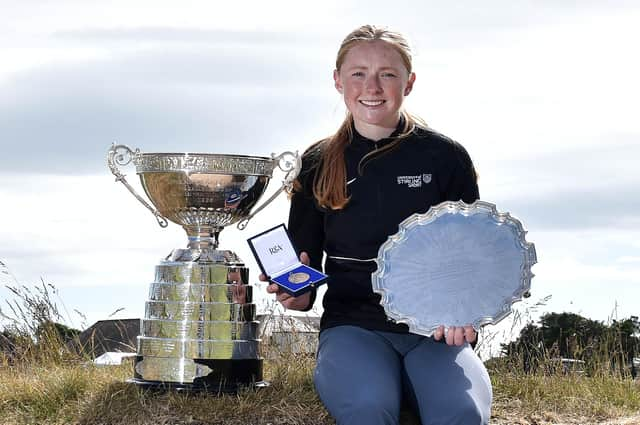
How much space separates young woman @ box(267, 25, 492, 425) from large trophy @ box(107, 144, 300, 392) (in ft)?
0.88

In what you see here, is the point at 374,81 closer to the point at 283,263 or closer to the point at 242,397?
the point at 283,263

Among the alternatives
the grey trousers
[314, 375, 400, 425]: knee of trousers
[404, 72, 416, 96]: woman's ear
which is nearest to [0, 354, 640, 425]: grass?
the grey trousers

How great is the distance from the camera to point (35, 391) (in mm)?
4719

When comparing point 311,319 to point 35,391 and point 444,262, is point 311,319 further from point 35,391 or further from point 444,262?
point 444,262

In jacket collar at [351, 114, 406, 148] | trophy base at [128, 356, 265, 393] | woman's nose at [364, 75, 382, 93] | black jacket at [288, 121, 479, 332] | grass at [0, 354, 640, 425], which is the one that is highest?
woman's nose at [364, 75, 382, 93]

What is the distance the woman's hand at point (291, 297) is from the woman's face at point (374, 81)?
0.66 metres

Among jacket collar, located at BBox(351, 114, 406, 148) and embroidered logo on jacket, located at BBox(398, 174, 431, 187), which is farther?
jacket collar, located at BBox(351, 114, 406, 148)

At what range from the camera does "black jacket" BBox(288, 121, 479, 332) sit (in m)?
3.81

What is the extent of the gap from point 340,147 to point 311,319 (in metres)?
2.33

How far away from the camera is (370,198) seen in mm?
3861

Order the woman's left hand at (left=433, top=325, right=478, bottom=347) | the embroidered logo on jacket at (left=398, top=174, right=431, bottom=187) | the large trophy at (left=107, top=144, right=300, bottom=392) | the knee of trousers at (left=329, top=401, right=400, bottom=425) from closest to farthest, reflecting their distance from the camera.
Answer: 1. the knee of trousers at (left=329, top=401, right=400, bottom=425)
2. the woman's left hand at (left=433, top=325, right=478, bottom=347)
3. the embroidered logo on jacket at (left=398, top=174, right=431, bottom=187)
4. the large trophy at (left=107, top=144, right=300, bottom=392)

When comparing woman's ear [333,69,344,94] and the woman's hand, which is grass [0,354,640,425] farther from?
woman's ear [333,69,344,94]

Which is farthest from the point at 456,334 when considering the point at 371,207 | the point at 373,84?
the point at 373,84

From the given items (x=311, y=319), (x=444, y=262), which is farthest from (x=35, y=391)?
(x=444, y=262)
